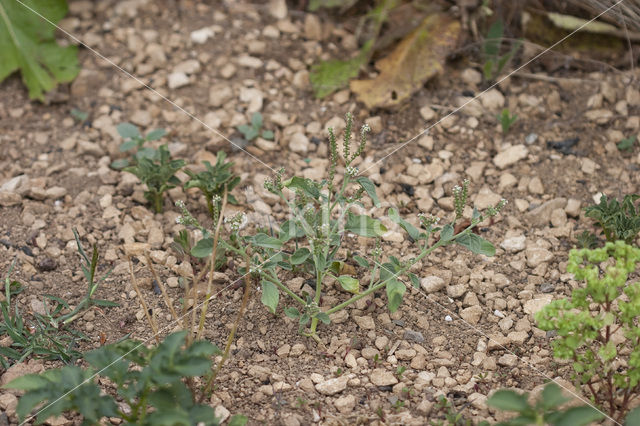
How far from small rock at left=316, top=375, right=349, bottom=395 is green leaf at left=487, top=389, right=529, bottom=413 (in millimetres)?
531

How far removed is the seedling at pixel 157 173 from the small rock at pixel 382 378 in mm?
1012

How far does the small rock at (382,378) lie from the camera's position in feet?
6.66

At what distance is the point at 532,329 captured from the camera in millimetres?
2197

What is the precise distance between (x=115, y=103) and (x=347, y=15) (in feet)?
3.85

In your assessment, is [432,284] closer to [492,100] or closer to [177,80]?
[492,100]

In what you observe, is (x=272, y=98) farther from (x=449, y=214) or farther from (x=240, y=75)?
(x=449, y=214)

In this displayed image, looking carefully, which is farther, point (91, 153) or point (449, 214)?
point (91, 153)

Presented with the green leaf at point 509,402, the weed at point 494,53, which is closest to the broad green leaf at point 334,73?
the weed at point 494,53

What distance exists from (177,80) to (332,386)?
5.56 feet

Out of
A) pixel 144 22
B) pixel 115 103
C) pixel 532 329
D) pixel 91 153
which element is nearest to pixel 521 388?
pixel 532 329

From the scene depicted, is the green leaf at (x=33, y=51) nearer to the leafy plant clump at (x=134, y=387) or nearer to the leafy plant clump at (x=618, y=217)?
the leafy plant clump at (x=134, y=387)

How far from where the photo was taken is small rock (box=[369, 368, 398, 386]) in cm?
203

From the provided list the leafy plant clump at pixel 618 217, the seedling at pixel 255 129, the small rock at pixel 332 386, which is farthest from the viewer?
the seedling at pixel 255 129

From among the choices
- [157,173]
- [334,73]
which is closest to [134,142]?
[157,173]
